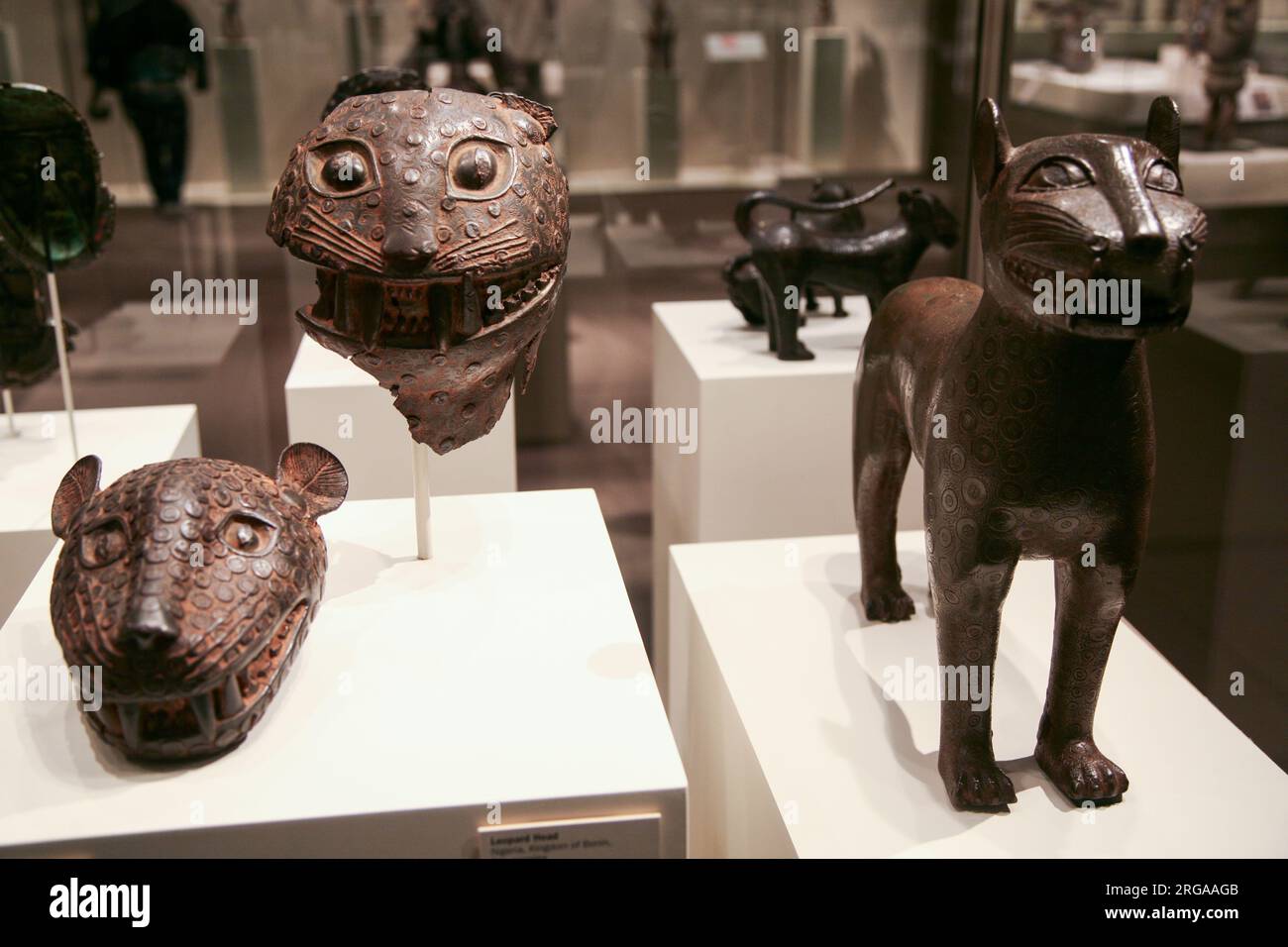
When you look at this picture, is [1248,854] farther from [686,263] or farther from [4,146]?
[686,263]

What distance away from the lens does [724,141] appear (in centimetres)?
445

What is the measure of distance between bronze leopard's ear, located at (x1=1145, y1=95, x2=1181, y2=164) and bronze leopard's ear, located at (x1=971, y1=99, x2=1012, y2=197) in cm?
19

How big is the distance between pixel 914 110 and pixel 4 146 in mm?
2815

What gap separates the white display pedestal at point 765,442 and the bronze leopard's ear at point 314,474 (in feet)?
4.02

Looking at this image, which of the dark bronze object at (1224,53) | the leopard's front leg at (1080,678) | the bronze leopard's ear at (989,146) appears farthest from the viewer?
the dark bronze object at (1224,53)

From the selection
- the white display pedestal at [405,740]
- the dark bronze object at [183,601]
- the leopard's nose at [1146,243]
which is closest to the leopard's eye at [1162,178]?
the leopard's nose at [1146,243]

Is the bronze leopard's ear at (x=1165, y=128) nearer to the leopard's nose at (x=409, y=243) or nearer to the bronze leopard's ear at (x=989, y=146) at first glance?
the bronze leopard's ear at (x=989, y=146)

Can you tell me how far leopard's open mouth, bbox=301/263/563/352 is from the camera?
1962 millimetres

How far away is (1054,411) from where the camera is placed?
168cm

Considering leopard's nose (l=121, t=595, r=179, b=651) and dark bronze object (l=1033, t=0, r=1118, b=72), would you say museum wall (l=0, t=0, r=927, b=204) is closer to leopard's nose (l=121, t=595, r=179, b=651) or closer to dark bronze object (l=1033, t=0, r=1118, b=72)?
dark bronze object (l=1033, t=0, r=1118, b=72)

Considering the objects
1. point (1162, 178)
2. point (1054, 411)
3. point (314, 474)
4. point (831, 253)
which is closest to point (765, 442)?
point (831, 253)

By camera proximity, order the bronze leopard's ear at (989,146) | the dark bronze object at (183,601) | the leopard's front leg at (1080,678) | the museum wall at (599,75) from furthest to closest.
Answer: the museum wall at (599,75)
the leopard's front leg at (1080,678)
the bronze leopard's ear at (989,146)
the dark bronze object at (183,601)

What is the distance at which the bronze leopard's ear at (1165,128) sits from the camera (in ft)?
5.46

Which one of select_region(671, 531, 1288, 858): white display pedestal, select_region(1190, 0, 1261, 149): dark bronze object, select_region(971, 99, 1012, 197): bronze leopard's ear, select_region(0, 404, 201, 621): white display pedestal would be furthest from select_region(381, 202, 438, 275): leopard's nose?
select_region(1190, 0, 1261, 149): dark bronze object
